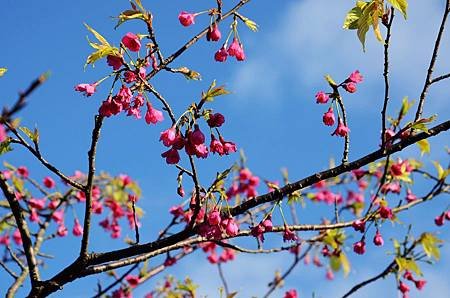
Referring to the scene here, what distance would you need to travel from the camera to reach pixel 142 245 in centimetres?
270

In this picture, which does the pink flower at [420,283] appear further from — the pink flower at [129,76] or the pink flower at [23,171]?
the pink flower at [23,171]

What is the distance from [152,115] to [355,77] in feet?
3.29

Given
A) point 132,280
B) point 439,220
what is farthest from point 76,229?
point 439,220

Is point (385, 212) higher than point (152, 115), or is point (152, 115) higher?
point (152, 115)

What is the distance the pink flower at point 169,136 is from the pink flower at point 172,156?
43 millimetres

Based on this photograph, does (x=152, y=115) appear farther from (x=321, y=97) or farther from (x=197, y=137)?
(x=321, y=97)

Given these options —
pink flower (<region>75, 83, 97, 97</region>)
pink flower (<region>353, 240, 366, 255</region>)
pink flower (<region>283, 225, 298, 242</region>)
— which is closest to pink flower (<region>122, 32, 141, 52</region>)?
pink flower (<region>75, 83, 97, 97</region>)

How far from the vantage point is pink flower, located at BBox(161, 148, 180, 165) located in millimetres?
2574

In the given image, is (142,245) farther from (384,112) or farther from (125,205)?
(125,205)

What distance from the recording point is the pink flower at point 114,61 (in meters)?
2.51

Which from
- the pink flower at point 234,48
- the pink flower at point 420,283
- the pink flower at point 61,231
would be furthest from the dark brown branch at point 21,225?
the pink flower at point 420,283

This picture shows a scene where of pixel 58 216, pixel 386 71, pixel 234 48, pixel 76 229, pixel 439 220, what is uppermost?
pixel 76 229

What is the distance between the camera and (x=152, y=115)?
2.86 m

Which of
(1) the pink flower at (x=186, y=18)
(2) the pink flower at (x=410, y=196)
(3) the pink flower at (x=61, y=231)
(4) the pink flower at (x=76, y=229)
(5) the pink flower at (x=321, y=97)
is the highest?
(4) the pink flower at (x=76, y=229)
